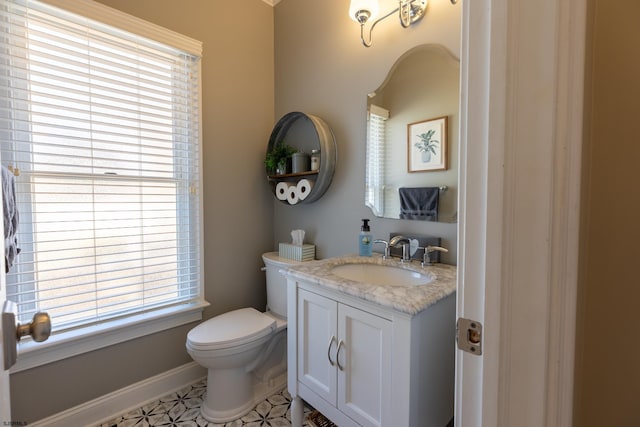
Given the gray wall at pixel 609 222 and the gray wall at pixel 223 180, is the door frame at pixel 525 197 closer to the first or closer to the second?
the gray wall at pixel 609 222

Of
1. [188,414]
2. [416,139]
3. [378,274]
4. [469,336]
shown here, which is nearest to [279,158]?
[416,139]

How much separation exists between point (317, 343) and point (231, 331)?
21.6 inches

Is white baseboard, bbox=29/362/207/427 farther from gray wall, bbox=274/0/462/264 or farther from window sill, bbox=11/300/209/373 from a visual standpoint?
gray wall, bbox=274/0/462/264

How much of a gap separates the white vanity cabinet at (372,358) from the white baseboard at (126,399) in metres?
0.91

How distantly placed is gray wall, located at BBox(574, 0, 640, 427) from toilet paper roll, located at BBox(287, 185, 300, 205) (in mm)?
1521

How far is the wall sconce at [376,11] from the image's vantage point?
1.42 meters

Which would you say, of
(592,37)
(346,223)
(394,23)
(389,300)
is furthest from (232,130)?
(592,37)

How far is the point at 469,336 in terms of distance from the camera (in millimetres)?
527

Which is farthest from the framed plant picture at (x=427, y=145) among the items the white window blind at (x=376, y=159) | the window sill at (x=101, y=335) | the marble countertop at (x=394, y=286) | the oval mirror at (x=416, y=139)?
the window sill at (x=101, y=335)

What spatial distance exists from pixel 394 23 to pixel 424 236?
1080 mm

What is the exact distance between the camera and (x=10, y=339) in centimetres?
57

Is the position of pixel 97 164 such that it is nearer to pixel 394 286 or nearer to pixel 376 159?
pixel 376 159

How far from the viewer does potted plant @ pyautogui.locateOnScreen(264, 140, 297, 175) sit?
6.64ft

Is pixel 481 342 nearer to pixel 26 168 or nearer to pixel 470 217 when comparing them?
pixel 470 217
